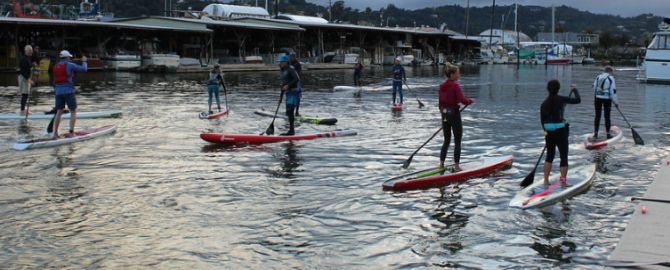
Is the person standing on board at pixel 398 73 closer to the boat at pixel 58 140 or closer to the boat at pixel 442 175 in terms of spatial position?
the boat at pixel 58 140

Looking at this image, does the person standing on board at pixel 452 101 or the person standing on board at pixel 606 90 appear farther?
the person standing on board at pixel 606 90

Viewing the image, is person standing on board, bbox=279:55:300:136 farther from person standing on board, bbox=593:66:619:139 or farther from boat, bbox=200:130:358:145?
person standing on board, bbox=593:66:619:139

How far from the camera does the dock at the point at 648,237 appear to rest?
5.84 meters

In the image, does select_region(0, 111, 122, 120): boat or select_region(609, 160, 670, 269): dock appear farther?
select_region(0, 111, 122, 120): boat

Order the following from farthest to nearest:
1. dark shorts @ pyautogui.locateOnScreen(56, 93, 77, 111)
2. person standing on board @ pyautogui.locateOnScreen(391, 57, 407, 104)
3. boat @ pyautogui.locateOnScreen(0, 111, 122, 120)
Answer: person standing on board @ pyautogui.locateOnScreen(391, 57, 407, 104) < boat @ pyautogui.locateOnScreen(0, 111, 122, 120) < dark shorts @ pyautogui.locateOnScreen(56, 93, 77, 111)

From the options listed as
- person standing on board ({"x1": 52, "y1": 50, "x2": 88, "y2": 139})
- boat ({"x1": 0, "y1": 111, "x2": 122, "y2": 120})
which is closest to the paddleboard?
boat ({"x1": 0, "y1": 111, "x2": 122, "y2": 120})

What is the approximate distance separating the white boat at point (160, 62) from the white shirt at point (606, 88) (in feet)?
124

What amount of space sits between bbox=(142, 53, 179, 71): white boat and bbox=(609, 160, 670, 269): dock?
42.4 metres

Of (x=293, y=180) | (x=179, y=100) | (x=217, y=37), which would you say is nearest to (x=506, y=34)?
(x=217, y=37)

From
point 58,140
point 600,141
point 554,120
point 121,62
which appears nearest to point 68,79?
point 58,140

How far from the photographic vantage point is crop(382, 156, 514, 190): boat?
9016mm

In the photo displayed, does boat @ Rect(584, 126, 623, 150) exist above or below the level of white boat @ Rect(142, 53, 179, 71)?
below

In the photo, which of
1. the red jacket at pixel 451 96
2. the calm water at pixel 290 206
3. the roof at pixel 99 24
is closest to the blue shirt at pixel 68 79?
the calm water at pixel 290 206

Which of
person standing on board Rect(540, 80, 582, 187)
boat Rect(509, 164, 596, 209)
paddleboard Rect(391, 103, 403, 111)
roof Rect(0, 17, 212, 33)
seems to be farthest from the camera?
roof Rect(0, 17, 212, 33)
